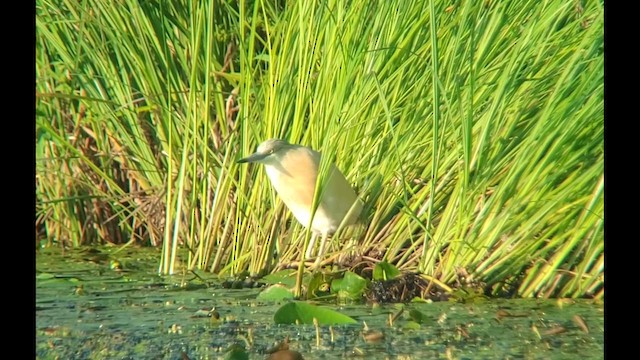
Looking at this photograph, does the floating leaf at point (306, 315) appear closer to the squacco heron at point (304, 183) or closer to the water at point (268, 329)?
the water at point (268, 329)

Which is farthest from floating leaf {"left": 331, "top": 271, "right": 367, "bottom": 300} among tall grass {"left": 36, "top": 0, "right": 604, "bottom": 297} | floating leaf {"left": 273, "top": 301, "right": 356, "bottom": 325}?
floating leaf {"left": 273, "top": 301, "right": 356, "bottom": 325}

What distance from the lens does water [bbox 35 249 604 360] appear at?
3570 millimetres

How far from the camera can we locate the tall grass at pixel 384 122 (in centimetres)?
415

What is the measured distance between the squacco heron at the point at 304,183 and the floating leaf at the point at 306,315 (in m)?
0.72

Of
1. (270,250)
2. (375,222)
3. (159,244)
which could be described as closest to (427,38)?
(375,222)

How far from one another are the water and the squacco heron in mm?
456

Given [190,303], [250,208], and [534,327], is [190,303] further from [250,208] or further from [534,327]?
[534,327]

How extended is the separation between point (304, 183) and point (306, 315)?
3.15 ft

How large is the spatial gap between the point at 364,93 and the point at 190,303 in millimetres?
1206

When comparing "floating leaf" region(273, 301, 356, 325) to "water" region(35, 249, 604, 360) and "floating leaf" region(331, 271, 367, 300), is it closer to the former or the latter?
"water" region(35, 249, 604, 360)

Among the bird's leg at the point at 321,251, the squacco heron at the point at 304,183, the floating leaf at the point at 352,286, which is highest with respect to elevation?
the squacco heron at the point at 304,183

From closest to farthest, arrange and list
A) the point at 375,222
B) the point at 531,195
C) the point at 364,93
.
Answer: the point at 531,195
the point at 364,93
the point at 375,222

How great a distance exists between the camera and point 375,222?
489 centimetres

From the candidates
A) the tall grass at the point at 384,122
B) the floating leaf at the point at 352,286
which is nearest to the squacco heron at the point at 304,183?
the tall grass at the point at 384,122
